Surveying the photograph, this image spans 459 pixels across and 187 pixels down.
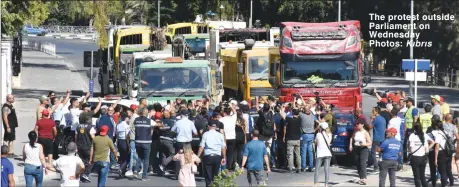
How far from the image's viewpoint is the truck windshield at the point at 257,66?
123ft

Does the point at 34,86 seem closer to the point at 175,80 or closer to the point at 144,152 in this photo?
the point at 175,80

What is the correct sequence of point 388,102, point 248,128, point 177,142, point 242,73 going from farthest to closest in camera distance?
point 242,73
point 388,102
point 248,128
point 177,142

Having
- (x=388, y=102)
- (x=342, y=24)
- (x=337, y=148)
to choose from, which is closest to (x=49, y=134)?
(x=337, y=148)

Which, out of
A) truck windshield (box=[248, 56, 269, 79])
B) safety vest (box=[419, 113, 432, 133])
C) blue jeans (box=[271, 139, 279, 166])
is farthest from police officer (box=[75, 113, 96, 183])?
truck windshield (box=[248, 56, 269, 79])

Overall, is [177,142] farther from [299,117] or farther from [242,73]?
[242,73]

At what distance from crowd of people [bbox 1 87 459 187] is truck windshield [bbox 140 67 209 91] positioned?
215cm

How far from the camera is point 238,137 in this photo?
24.3m

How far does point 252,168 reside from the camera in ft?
65.5

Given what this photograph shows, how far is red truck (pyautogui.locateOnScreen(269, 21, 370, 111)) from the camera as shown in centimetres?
3098

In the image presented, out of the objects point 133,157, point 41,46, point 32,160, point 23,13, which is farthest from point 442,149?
point 41,46

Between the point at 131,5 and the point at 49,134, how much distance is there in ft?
277

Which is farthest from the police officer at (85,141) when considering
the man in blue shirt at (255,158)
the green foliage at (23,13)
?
the green foliage at (23,13)

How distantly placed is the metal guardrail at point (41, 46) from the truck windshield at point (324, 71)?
65201 mm

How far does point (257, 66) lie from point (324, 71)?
22.3 feet
